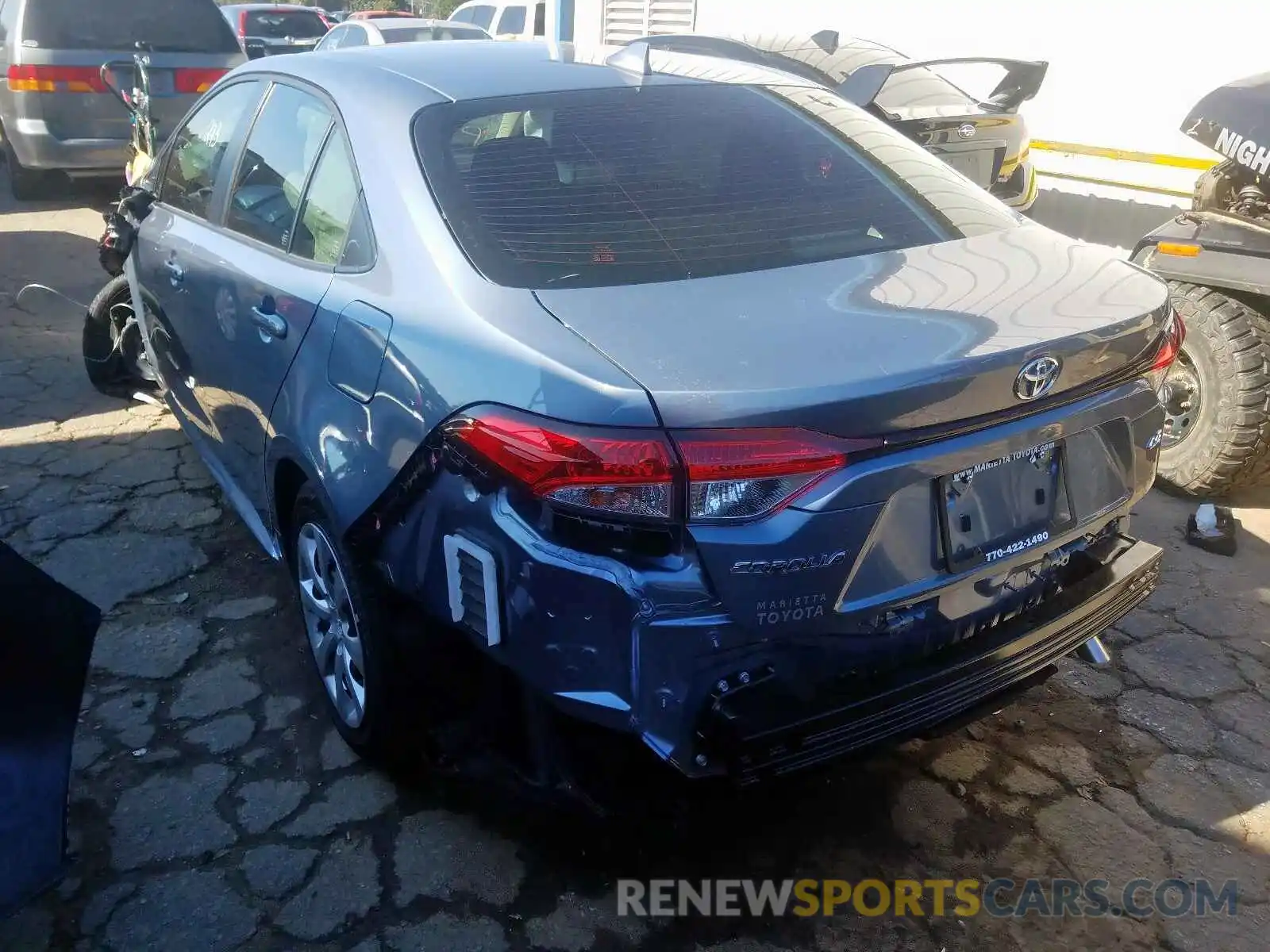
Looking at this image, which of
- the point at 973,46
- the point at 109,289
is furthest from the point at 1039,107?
the point at 109,289

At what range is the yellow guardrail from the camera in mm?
6863

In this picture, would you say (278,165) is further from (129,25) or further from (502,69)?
(129,25)

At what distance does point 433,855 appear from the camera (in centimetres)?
243

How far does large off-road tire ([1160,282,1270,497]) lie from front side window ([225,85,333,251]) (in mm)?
3027

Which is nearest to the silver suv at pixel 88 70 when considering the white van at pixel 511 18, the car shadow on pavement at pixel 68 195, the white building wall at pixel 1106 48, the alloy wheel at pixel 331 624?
the car shadow on pavement at pixel 68 195

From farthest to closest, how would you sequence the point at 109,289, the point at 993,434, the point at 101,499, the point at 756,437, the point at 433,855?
the point at 109,289
the point at 101,499
the point at 433,855
the point at 993,434
the point at 756,437

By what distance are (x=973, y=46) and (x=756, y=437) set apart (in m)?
7.90

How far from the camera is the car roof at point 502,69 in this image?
261 centimetres

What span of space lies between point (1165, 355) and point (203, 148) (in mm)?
2907

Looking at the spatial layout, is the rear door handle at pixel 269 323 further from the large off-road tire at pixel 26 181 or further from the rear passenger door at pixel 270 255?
the large off-road tire at pixel 26 181

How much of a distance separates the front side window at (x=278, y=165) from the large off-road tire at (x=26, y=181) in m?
7.21

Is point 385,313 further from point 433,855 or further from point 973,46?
point 973,46

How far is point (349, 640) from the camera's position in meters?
2.56

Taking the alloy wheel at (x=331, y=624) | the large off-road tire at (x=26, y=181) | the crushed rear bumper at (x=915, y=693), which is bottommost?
the large off-road tire at (x=26, y=181)
